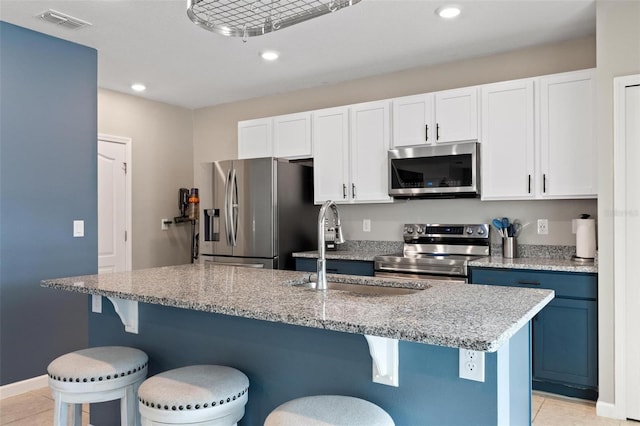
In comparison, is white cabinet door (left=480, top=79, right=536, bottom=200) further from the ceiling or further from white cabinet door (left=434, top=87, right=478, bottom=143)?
the ceiling

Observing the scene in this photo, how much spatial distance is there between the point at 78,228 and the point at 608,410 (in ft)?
12.8

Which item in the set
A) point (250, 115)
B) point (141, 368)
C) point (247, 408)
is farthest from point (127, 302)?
point (250, 115)

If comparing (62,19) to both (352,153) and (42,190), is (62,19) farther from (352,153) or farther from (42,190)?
(352,153)

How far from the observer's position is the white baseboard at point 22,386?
322 centimetres

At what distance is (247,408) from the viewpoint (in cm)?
198

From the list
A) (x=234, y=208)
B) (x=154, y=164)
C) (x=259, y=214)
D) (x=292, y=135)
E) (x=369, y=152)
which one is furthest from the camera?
(x=154, y=164)

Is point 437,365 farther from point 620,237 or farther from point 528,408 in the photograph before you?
point 620,237

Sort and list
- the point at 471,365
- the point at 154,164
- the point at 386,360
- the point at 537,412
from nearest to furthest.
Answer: the point at 471,365, the point at 386,360, the point at 537,412, the point at 154,164

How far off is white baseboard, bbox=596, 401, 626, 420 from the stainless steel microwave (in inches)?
64.0

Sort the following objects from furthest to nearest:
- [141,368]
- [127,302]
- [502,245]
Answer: [502,245] → [127,302] → [141,368]

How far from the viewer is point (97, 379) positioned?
1.91 meters

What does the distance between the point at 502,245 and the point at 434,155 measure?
2.96ft

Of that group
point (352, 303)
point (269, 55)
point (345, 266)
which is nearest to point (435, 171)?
point (345, 266)

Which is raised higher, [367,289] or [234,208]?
[234,208]
